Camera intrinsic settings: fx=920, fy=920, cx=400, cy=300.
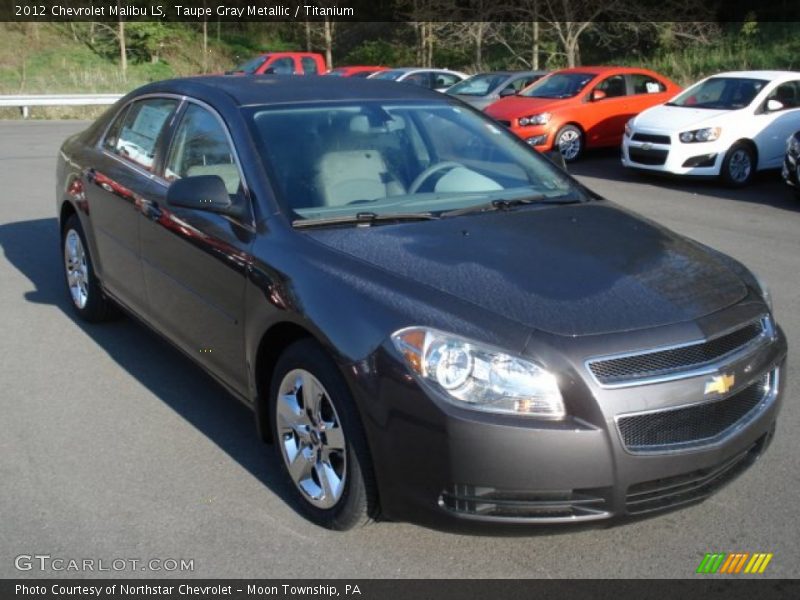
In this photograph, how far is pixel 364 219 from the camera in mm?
3924

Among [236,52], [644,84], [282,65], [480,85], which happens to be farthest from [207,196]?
[236,52]

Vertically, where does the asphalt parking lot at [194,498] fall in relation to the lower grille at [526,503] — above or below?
below

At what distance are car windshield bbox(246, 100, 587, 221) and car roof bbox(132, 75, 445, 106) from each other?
93mm

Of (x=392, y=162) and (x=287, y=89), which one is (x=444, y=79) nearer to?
(x=287, y=89)

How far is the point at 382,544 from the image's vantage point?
11.2 ft

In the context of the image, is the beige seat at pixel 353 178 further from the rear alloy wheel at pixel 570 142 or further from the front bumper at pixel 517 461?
the rear alloy wheel at pixel 570 142

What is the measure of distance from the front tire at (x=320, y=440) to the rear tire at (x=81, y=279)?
2.54 metres

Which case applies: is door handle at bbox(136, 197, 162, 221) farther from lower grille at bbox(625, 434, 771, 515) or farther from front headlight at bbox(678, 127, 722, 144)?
front headlight at bbox(678, 127, 722, 144)

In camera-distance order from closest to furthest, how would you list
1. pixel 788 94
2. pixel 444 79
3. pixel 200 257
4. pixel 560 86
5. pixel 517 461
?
1. pixel 517 461
2. pixel 200 257
3. pixel 788 94
4. pixel 560 86
5. pixel 444 79

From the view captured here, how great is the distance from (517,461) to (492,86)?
56.7 feet

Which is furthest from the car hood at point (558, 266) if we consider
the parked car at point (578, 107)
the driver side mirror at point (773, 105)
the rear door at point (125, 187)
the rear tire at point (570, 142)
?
the rear tire at point (570, 142)
